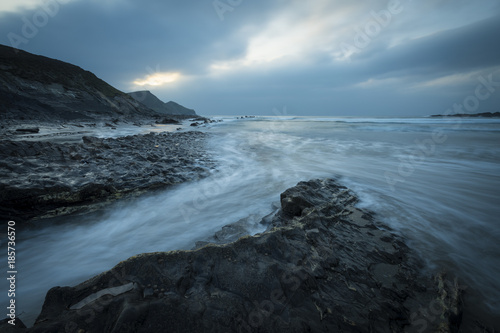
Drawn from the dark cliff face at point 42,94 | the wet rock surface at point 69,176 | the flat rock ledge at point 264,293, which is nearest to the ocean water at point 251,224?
the wet rock surface at point 69,176

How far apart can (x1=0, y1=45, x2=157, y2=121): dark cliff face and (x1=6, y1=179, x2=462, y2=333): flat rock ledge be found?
28.5 metres

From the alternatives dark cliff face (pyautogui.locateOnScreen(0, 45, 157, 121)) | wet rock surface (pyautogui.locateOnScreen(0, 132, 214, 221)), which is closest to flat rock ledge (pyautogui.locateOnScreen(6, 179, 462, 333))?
wet rock surface (pyautogui.locateOnScreen(0, 132, 214, 221))

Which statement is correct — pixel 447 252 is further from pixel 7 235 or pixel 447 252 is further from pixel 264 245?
pixel 7 235

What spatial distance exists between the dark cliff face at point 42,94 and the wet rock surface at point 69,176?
907 inches

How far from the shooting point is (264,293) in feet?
4.86

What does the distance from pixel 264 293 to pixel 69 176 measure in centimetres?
452

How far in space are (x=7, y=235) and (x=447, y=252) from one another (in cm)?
582

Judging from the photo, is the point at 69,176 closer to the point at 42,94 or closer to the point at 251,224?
the point at 251,224

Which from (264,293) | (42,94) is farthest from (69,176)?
(42,94)

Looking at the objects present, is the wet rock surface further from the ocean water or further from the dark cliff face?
the dark cliff face

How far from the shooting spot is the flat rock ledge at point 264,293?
4.06 ft

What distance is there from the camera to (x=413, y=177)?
596 centimetres

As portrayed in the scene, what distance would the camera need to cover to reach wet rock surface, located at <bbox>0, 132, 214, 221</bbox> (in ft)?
10.7

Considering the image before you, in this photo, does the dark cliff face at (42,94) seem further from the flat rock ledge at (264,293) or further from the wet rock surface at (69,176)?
the flat rock ledge at (264,293)
